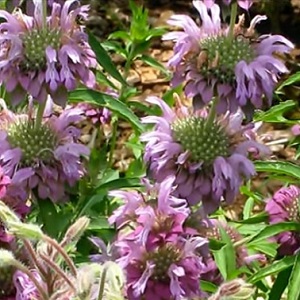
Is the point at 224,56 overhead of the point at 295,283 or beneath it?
overhead

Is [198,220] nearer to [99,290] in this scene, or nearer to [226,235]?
[226,235]

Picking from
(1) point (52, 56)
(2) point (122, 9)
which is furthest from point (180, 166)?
(2) point (122, 9)

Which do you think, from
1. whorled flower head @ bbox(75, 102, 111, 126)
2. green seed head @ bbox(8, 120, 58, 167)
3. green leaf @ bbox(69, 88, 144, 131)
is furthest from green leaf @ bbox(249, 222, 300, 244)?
whorled flower head @ bbox(75, 102, 111, 126)

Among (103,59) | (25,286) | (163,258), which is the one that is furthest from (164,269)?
(103,59)

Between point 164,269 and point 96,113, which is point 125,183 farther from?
point 96,113

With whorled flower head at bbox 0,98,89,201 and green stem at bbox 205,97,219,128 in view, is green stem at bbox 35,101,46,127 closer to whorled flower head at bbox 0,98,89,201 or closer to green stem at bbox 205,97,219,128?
whorled flower head at bbox 0,98,89,201

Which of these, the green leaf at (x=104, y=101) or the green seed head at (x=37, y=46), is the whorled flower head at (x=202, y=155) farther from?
the green seed head at (x=37, y=46)

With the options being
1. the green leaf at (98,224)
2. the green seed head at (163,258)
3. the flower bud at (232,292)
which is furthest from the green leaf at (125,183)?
the flower bud at (232,292)
